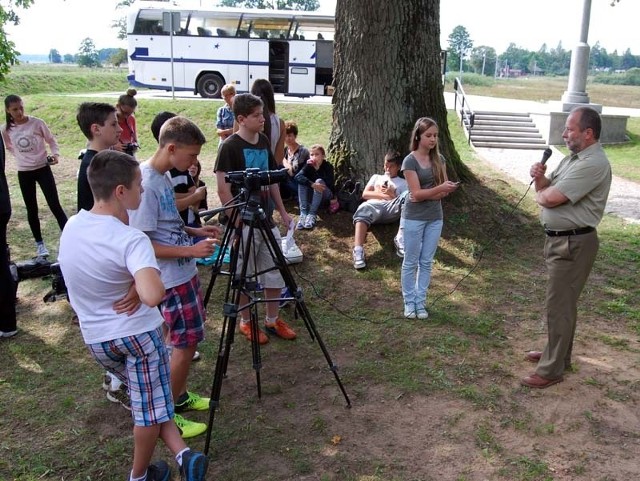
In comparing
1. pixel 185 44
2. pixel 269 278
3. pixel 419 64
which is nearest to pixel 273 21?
pixel 185 44

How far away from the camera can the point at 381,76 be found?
6.70 m

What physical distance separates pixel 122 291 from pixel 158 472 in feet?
3.27

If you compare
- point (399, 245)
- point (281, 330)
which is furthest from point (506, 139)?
point (281, 330)

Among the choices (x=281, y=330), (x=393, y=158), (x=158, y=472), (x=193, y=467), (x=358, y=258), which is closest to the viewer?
(x=193, y=467)

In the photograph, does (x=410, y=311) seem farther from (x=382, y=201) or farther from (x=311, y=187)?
(x=311, y=187)

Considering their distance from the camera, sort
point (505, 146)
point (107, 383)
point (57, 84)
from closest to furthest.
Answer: point (107, 383)
point (505, 146)
point (57, 84)

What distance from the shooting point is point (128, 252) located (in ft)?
7.74

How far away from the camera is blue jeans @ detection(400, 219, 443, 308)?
4883 millimetres


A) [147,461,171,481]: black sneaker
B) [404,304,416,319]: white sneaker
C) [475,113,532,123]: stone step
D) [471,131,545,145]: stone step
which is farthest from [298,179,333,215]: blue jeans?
[475,113,532,123]: stone step

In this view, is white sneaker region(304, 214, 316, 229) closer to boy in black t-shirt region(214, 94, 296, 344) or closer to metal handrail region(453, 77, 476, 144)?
boy in black t-shirt region(214, 94, 296, 344)

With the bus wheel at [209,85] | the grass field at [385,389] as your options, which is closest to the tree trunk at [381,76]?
the grass field at [385,389]

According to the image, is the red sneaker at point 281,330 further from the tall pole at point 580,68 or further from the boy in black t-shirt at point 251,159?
the tall pole at point 580,68

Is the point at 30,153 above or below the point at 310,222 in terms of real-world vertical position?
above

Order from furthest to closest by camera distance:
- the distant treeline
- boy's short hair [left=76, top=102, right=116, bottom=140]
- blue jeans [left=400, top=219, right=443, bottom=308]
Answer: the distant treeline < blue jeans [left=400, top=219, right=443, bottom=308] < boy's short hair [left=76, top=102, right=116, bottom=140]
